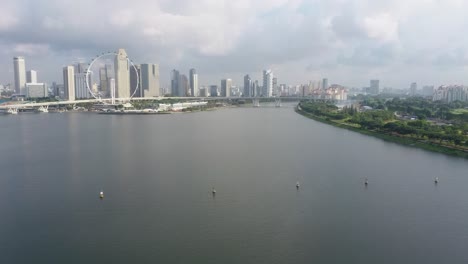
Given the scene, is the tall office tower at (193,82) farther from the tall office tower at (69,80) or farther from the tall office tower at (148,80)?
the tall office tower at (69,80)

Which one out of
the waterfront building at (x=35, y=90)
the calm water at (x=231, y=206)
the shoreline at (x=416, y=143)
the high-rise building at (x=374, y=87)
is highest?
the high-rise building at (x=374, y=87)

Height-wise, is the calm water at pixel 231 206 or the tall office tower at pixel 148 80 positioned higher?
the tall office tower at pixel 148 80

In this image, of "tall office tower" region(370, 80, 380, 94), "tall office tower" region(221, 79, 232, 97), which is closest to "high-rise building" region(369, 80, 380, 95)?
"tall office tower" region(370, 80, 380, 94)

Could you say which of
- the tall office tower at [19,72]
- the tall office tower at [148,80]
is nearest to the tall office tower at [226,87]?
the tall office tower at [148,80]

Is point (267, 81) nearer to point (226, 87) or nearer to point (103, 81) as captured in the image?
point (226, 87)

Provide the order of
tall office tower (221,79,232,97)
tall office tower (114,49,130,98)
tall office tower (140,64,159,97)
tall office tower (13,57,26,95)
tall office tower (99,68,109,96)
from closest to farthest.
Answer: tall office tower (114,49,130,98) → tall office tower (140,64,159,97) → tall office tower (99,68,109,96) → tall office tower (13,57,26,95) → tall office tower (221,79,232,97)

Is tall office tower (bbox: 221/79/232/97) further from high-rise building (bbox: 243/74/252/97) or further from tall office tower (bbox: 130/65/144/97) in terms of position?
tall office tower (bbox: 130/65/144/97)
